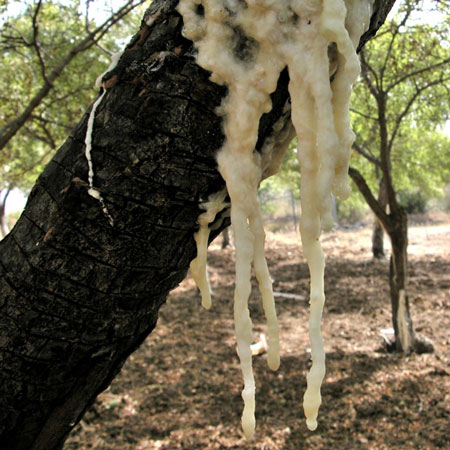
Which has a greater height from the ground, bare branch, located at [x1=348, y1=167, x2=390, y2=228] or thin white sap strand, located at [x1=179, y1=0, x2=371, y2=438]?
bare branch, located at [x1=348, y1=167, x2=390, y2=228]

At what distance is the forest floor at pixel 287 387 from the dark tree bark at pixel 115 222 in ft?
10.1

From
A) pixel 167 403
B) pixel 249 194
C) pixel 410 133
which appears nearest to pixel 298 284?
pixel 410 133

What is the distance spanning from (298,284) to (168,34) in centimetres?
909

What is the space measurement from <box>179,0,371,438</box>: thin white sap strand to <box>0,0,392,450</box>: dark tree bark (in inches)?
1.5

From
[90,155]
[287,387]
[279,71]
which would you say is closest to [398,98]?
[287,387]

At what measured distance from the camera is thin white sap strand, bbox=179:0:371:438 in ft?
3.21

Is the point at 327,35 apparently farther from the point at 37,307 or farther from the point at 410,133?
the point at 410,133

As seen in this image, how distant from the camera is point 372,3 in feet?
3.30

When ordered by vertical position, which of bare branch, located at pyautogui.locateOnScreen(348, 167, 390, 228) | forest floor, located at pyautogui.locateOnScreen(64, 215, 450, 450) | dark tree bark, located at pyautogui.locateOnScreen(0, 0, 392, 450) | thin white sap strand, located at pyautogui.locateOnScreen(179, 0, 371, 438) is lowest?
forest floor, located at pyautogui.locateOnScreen(64, 215, 450, 450)

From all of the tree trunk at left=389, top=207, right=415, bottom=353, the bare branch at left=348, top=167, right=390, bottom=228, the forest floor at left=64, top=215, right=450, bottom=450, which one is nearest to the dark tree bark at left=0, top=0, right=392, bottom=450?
the forest floor at left=64, top=215, right=450, bottom=450

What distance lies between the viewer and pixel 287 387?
4.77 m

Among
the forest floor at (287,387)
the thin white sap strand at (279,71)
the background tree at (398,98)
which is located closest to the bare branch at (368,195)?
the background tree at (398,98)

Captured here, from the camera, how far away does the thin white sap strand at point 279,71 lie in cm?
98

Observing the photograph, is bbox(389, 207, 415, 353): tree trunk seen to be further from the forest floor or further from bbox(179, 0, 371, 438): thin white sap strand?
bbox(179, 0, 371, 438): thin white sap strand
